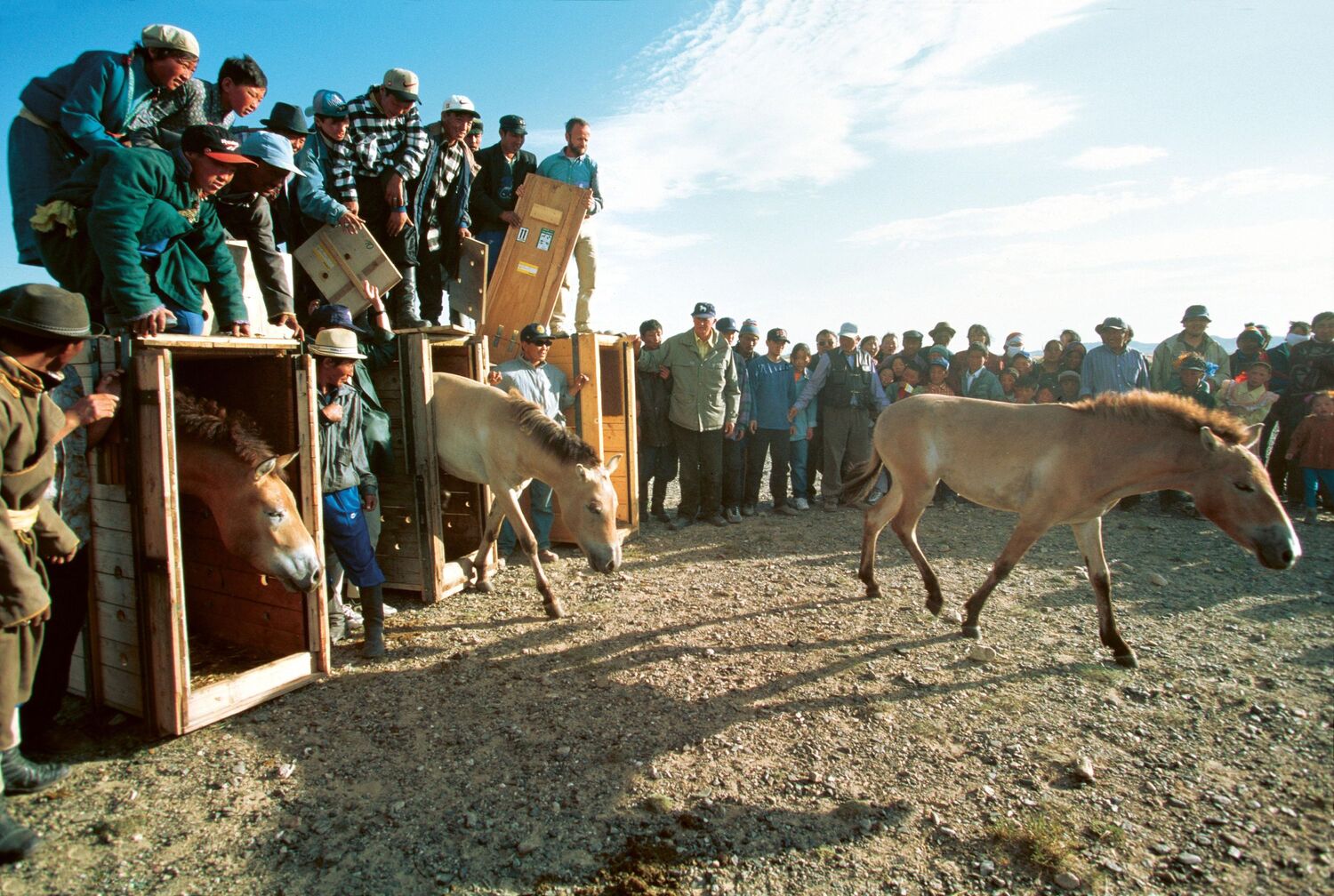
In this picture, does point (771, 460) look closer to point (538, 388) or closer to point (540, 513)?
point (540, 513)

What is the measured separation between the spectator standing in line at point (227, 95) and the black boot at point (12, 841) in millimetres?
4498

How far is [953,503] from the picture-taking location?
36.4 feet

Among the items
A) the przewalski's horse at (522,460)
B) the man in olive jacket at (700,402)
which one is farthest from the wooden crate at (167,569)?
the man in olive jacket at (700,402)

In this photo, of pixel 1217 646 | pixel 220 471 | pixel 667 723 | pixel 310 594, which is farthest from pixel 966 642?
pixel 220 471

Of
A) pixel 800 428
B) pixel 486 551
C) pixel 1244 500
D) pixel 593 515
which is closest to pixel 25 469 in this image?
pixel 593 515

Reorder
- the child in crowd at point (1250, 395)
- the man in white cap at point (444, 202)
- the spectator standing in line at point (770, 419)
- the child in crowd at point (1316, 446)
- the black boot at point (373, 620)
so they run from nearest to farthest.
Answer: the black boot at point (373, 620) → the man in white cap at point (444, 202) → the child in crowd at point (1316, 446) → the child in crowd at point (1250, 395) → the spectator standing in line at point (770, 419)

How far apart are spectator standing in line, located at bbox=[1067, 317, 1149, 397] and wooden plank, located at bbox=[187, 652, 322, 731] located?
33.4ft

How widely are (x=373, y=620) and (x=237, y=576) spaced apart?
1.04m

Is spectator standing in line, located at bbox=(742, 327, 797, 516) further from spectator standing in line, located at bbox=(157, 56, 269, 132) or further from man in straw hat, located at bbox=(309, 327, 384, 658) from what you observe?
spectator standing in line, located at bbox=(157, 56, 269, 132)

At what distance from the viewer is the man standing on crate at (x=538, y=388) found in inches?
284

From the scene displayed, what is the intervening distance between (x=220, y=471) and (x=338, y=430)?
0.82m

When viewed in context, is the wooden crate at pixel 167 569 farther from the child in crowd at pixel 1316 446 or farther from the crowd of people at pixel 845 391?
the child in crowd at pixel 1316 446

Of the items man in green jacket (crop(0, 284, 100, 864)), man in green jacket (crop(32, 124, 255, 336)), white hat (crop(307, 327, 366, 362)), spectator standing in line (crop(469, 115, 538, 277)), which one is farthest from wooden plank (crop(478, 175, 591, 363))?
man in green jacket (crop(0, 284, 100, 864))

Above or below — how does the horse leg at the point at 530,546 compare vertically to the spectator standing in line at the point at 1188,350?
below
